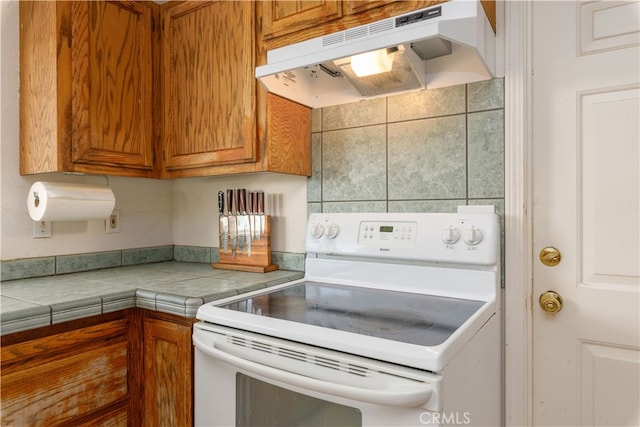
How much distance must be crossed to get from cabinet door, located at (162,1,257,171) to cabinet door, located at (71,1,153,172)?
9 cm

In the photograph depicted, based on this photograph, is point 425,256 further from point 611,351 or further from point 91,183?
point 91,183

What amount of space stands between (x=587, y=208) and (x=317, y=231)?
89 centimetres

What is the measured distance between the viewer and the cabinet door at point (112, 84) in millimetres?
1479

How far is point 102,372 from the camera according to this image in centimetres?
122

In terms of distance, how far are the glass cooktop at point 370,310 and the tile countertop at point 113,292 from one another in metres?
0.15

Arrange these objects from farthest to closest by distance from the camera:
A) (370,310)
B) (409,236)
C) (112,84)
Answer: (112,84), (409,236), (370,310)

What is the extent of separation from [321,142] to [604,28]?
999 mm

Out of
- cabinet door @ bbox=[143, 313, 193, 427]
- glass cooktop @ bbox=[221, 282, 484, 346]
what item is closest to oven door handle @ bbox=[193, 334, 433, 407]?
glass cooktop @ bbox=[221, 282, 484, 346]

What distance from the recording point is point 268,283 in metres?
1.46

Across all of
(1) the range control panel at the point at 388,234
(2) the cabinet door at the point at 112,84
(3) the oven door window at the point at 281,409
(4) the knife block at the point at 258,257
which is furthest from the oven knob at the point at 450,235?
(2) the cabinet door at the point at 112,84

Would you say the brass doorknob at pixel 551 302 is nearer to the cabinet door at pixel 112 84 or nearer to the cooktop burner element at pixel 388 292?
the cooktop burner element at pixel 388 292

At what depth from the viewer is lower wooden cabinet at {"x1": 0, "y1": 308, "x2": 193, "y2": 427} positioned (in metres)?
1.06

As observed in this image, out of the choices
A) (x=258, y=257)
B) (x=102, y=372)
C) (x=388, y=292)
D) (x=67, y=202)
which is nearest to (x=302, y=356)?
(x=388, y=292)

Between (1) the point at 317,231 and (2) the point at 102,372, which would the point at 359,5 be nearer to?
(1) the point at 317,231
